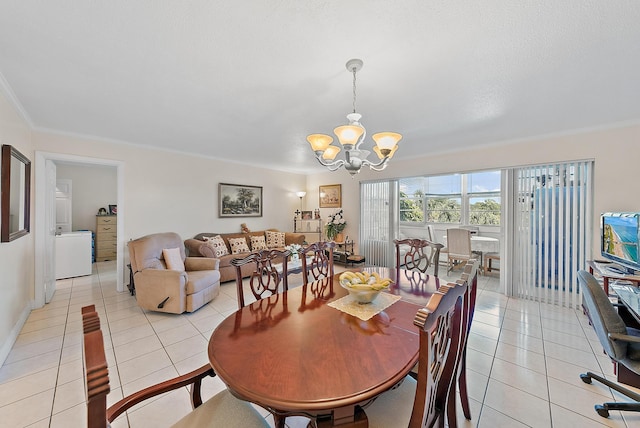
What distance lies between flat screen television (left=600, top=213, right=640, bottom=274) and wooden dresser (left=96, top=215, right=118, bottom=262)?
914cm

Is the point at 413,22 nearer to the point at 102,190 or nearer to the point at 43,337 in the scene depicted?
the point at 43,337

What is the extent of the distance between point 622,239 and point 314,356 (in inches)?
139

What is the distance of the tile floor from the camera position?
164cm

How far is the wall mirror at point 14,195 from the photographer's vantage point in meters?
2.22

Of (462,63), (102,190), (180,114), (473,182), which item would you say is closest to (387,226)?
(473,182)

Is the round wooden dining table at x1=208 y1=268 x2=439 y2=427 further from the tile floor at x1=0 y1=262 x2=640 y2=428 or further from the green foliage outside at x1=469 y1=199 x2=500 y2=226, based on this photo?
the green foliage outside at x1=469 y1=199 x2=500 y2=226

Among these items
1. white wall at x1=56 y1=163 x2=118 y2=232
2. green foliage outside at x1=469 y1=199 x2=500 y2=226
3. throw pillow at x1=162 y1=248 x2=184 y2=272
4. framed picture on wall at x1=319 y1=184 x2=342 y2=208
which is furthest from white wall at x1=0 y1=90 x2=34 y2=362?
green foliage outside at x1=469 y1=199 x2=500 y2=226

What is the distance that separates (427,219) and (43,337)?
6881 millimetres

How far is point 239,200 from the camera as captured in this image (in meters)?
5.55

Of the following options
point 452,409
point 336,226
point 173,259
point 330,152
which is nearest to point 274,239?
point 336,226

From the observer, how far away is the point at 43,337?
2576 mm

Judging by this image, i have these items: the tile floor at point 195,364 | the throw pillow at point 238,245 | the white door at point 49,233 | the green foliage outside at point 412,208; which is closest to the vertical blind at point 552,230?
the tile floor at point 195,364

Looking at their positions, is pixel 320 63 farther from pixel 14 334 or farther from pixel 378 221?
pixel 378 221

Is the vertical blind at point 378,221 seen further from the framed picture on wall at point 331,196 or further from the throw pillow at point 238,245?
the throw pillow at point 238,245
